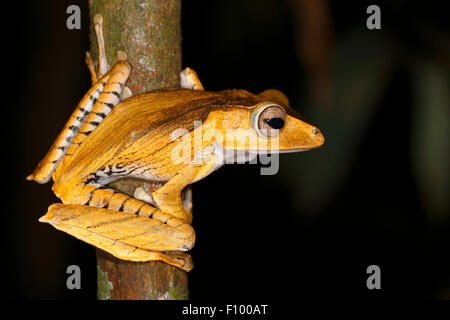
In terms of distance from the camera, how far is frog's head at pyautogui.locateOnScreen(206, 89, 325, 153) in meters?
2.14

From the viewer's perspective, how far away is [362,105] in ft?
11.3

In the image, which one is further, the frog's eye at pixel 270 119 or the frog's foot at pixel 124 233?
the frog's eye at pixel 270 119

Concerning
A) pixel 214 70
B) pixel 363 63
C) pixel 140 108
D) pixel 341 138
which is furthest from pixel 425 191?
pixel 140 108

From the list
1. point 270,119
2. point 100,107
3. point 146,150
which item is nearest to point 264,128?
point 270,119

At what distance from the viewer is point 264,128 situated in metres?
2.16

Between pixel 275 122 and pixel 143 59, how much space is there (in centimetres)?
58

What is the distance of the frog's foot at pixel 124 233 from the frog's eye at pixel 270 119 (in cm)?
51

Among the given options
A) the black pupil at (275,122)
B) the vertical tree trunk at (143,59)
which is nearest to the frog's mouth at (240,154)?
the black pupil at (275,122)

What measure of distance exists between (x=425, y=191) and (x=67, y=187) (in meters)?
2.25

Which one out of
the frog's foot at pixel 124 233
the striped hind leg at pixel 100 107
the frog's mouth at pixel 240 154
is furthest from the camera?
the frog's mouth at pixel 240 154

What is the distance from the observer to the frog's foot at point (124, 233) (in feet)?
6.57

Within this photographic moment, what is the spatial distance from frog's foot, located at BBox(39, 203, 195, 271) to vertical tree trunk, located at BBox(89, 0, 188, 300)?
0.21 ft

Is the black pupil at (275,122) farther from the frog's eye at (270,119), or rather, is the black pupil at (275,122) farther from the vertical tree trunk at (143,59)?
the vertical tree trunk at (143,59)

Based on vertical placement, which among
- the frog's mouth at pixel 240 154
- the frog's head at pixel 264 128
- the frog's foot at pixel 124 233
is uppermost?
the frog's head at pixel 264 128
